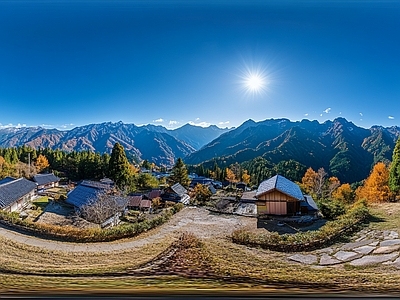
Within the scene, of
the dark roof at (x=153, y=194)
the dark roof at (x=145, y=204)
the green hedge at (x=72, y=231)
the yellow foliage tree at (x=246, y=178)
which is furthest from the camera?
the dark roof at (x=153, y=194)

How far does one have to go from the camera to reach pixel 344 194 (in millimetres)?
2543

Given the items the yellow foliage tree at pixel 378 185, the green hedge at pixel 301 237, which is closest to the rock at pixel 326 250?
the green hedge at pixel 301 237

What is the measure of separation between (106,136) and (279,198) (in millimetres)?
1812

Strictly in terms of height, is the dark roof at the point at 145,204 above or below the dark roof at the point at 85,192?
below

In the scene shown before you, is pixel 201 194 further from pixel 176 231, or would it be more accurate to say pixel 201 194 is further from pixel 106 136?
pixel 106 136

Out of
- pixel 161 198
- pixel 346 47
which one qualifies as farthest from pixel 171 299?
pixel 346 47

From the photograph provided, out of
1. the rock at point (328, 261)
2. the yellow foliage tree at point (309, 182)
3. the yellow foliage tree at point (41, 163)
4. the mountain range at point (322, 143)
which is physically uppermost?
the mountain range at point (322, 143)

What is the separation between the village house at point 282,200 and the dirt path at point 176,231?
0.20 meters

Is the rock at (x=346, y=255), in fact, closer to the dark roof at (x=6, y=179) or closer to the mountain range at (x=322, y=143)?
the mountain range at (x=322, y=143)

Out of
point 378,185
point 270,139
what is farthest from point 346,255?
point 270,139

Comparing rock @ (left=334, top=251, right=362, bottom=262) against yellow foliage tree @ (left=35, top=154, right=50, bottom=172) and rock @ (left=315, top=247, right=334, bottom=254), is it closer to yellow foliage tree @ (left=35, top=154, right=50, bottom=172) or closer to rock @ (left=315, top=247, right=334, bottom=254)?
rock @ (left=315, top=247, right=334, bottom=254)

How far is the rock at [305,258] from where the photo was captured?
5.91 feet

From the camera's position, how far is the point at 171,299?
5.40ft

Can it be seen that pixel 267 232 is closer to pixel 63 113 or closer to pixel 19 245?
pixel 19 245
